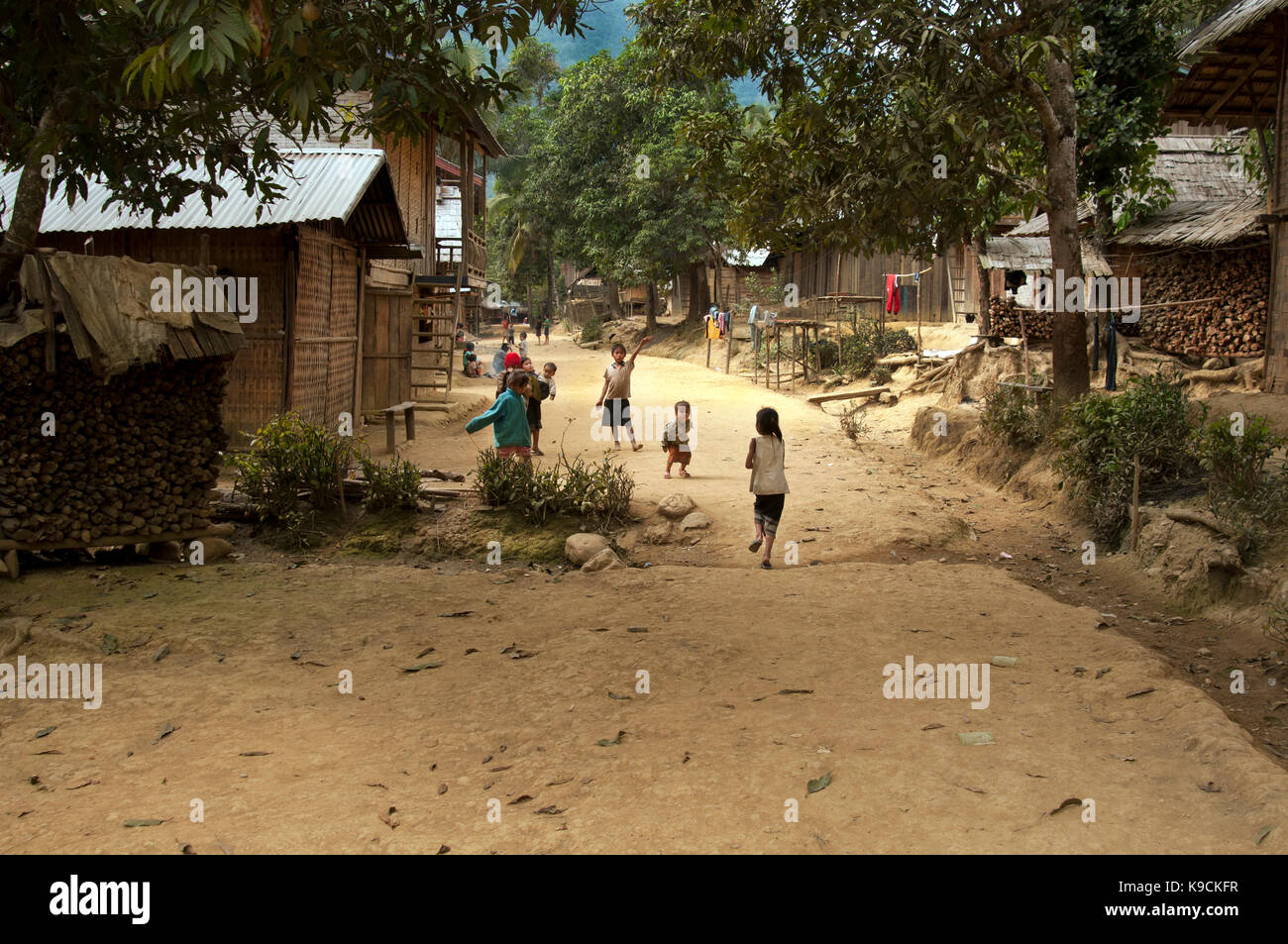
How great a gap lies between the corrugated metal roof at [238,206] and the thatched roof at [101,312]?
160 inches

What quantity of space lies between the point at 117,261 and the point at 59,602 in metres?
2.53

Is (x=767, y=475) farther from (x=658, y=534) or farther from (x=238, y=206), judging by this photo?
(x=238, y=206)

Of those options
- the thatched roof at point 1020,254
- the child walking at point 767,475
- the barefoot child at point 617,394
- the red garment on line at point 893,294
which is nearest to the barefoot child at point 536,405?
the barefoot child at point 617,394

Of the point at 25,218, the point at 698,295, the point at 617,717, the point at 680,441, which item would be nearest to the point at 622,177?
the point at 698,295

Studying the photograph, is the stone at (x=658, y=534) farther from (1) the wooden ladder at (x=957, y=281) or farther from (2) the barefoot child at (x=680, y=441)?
(1) the wooden ladder at (x=957, y=281)

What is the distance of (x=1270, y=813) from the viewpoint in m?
3.81

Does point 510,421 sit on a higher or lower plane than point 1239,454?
higher

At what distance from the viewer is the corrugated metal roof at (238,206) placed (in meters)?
11.5

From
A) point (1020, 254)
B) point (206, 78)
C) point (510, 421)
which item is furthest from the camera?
point (1020, 254)

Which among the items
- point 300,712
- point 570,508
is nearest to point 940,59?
point 570,508

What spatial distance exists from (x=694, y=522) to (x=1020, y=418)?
16.9 ft

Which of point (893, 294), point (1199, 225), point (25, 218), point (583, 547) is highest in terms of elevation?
point (893, 294)

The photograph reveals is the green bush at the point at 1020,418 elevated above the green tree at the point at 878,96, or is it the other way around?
the green tree at the point at 878,96

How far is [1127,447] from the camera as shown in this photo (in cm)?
900
